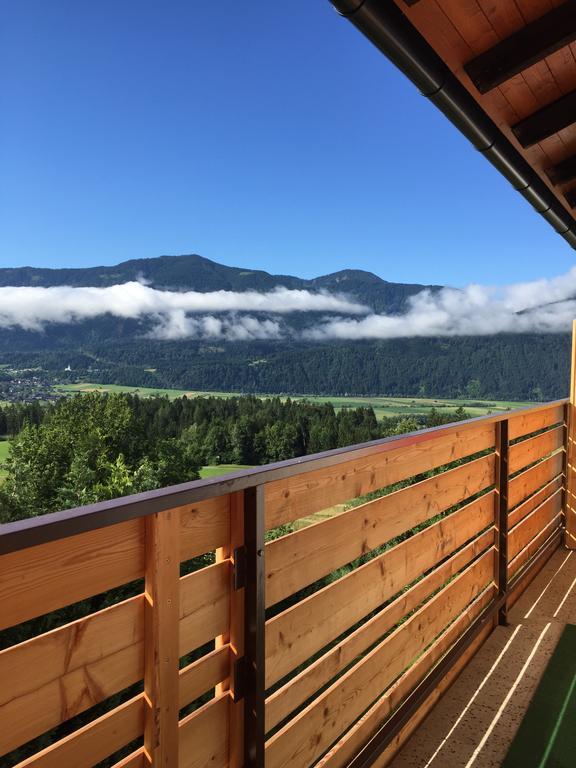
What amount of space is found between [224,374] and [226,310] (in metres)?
35.9

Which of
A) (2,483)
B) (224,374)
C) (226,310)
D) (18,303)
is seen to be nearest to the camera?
(2,483)

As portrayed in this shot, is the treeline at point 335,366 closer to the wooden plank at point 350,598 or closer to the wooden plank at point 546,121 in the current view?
the wooden plank at point 546,121

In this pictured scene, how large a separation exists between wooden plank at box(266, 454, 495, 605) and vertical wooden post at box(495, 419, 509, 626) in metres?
0.46

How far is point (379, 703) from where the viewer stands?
179 cm

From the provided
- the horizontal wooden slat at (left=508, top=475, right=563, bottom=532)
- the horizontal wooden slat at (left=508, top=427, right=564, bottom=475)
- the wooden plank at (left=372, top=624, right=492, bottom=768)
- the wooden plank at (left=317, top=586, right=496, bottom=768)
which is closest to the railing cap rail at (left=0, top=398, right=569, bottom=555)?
the wooden plank at (left=317, top=586, right=496, bottom=768)

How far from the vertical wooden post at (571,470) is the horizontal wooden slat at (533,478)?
0.28 feet

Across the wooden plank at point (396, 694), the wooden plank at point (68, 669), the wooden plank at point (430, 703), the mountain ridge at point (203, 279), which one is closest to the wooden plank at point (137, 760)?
the wooden plank at point (68, 669)

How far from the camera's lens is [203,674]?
1.13 meters

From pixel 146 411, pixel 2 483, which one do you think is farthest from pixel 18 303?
pixel 2 483

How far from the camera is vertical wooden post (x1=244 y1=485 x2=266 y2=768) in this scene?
1.19 m

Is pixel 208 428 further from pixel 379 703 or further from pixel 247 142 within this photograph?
pixel 247 142

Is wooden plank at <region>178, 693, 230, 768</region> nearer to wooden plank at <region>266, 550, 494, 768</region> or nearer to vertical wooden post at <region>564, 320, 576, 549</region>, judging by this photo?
wooden plank at <region>266, 550, 494, 768</region>

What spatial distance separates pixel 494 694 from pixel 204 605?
1617mm

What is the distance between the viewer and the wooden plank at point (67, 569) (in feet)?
2.45
